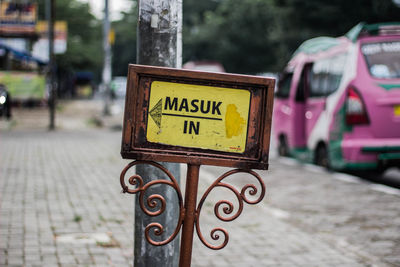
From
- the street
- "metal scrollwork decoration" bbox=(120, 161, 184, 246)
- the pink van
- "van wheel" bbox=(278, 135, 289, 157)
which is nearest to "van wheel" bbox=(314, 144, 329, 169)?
the pink van

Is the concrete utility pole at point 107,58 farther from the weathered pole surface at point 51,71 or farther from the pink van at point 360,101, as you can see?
the pink van at point 360,101

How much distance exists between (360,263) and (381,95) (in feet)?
12.9

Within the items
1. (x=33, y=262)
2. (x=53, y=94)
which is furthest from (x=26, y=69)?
(x=33, y=262)

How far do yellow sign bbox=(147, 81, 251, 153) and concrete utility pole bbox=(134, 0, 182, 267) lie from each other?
0.39m

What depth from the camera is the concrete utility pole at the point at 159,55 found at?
3.40 meters

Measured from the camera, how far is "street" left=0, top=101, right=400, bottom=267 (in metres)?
5.00

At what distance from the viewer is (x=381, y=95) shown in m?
8.33

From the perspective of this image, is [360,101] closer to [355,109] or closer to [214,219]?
[355,109]

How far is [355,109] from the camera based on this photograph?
856cm

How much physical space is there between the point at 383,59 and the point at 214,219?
382 centimetres

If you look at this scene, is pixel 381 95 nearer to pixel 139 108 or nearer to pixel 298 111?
pixel 298 111

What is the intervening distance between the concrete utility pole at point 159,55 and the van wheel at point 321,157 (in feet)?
21.8

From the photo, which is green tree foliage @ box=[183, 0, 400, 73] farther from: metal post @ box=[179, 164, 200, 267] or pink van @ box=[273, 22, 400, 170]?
metal post @ box=[179, 164, 200, 267]

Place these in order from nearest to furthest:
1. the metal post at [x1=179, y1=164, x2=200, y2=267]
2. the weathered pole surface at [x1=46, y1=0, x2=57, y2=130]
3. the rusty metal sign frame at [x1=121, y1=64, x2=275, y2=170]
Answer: the rusty metal sign frame at [x1=121, y1=64, x2=275, y2=170]
the metal post at [x1=179, y1=164, x2=200, y2=267]
the weathered pole surface at [x1=46, y1=0, x2=57, y2=130]
